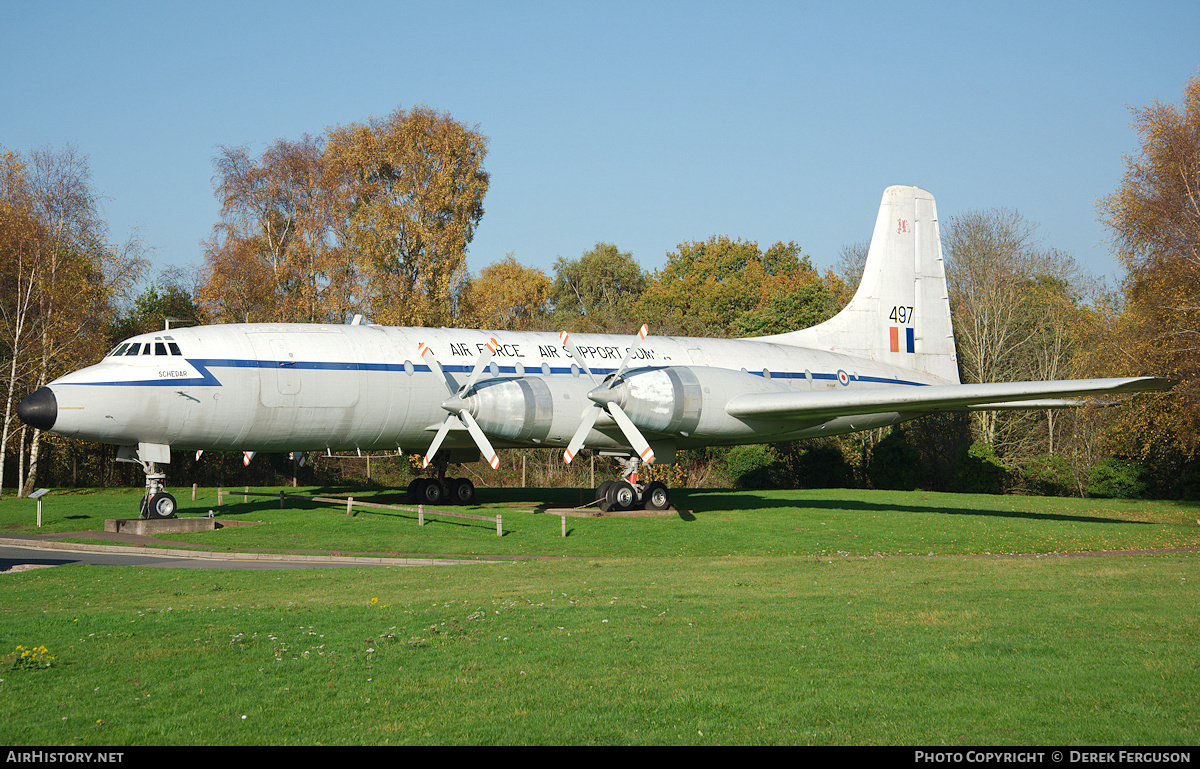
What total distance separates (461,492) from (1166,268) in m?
26.3

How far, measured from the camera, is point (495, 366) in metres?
26.2

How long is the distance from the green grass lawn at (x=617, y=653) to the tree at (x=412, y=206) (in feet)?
108

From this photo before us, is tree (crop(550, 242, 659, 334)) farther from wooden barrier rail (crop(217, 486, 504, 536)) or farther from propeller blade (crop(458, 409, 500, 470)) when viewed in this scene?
propeller blade (crop(458, 409, 500, 470))

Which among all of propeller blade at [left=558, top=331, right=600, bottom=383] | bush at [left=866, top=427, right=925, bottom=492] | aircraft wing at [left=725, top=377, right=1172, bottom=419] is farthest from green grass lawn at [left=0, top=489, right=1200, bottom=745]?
bush at [left=866, top=427, right=925, bottom=492]

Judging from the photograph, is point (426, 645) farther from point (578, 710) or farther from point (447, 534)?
point (447, 534)

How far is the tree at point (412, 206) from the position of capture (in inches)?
1903

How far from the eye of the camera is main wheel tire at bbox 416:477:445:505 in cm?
2962

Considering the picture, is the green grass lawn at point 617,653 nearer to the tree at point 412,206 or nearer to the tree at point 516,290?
the tree at point 412,206

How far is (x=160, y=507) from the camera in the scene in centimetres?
2342

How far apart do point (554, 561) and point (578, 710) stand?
470 inches

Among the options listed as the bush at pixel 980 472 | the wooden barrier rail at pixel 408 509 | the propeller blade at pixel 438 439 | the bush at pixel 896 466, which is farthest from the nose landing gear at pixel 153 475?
the bush at pixel 980 472

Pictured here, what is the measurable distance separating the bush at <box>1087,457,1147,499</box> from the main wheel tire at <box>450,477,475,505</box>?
29.4 metres

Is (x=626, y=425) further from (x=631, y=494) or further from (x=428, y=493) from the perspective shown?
(x=428, y=493)
